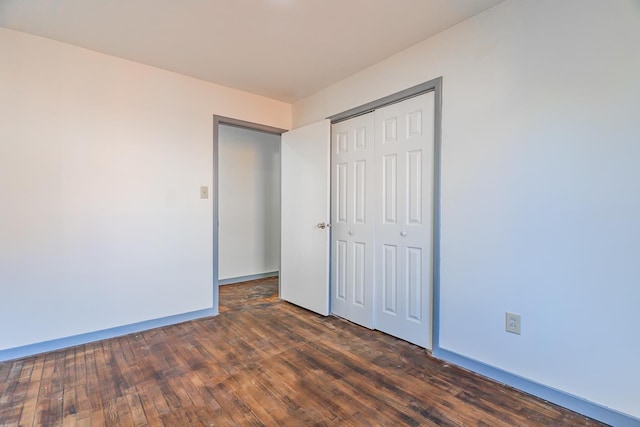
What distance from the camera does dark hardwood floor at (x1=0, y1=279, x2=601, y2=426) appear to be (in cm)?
158

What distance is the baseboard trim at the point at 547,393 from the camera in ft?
4.92

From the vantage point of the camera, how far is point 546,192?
1722 millimetres

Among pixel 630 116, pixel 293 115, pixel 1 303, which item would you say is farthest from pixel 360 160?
pixel 1 303

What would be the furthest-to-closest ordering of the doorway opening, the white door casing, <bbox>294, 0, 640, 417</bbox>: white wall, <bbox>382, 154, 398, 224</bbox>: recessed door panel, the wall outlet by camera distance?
the doorway opening, the white door casing, <bbox>382, 154, 398, 224</bbox>: recessed door panel, the wall outlet, <bbox>294, 0, 640, 417</bbox>: white wall

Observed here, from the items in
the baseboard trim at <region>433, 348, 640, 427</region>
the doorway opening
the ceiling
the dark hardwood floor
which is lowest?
the dark hardwood floor

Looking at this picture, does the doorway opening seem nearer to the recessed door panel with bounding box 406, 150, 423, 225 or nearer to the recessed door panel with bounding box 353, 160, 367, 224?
the recessed door panel with bounding box 353, 160, 367, 224

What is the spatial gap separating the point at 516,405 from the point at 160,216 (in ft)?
9.94

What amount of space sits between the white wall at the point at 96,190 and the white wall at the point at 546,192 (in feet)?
7.68

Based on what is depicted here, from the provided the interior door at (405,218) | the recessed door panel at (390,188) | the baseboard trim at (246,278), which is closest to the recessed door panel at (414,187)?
the interior door at (405,218)

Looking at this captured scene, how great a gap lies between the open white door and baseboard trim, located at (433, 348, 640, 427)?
4.56 feet

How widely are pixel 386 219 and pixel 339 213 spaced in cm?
62

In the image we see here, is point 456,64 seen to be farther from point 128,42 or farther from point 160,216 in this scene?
point 160,216

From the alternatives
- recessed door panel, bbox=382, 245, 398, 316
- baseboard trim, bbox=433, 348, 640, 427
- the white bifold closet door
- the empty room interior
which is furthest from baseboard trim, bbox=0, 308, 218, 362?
baseboard trim, bbox=433, 348, 640, 427

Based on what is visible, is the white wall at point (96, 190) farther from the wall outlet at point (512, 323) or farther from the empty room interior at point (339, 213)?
the wall outlet at point (512, 323)
